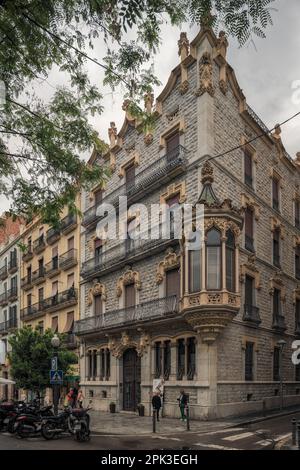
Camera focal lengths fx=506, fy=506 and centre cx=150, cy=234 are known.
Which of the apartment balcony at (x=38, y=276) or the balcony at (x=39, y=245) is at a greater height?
the balcony at (x=39, y=245)

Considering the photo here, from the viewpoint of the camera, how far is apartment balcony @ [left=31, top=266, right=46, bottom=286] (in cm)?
3847

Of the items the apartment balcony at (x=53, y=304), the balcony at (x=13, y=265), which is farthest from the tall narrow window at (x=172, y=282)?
the balcony at (x=13, y=265)

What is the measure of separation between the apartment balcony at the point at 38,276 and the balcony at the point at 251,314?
729 inches

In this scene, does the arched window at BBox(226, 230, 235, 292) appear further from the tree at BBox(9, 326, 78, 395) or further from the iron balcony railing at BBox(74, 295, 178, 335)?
the tree at BBox(9, 326, 78, 395)

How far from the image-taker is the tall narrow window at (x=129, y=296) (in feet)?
88.8

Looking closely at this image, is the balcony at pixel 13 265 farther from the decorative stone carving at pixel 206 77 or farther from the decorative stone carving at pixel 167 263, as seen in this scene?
the decorative stone carving at pixel 206 77

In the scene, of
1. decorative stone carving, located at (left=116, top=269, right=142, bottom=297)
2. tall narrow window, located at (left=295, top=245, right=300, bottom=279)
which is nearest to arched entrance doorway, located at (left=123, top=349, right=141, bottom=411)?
decorative stone carving, located at (left=116, top=269, right=142, bottom=297)

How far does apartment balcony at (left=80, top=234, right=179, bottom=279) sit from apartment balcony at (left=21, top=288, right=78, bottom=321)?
77.9 inches

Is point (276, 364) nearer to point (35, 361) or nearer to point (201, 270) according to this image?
point (201, 270)

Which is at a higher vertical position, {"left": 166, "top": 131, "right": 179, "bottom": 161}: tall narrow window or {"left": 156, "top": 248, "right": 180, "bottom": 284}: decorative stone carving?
{"left": 166, "top": 131, "right": 179, "bottom": 161}: tall narrow window

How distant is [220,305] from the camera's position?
20.6m
